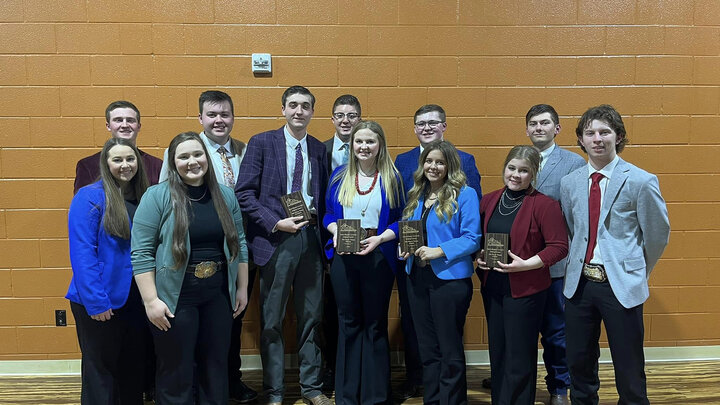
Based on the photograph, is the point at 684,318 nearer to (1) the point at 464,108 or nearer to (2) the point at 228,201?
(1) the point at 464,108

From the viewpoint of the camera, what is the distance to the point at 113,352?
8.04 feet

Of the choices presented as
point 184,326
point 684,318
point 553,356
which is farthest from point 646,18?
point 184,326

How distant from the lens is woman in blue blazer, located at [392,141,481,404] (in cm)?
264

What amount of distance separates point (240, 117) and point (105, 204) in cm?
141

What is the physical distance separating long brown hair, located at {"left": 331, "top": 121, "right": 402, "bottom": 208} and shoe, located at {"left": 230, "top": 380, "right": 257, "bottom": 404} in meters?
1.37

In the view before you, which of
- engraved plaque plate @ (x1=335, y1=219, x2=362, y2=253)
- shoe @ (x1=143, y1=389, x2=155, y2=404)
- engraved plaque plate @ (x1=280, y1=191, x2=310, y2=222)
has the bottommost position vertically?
shoe @ (x1=143, y1=389, x2=155, y2=404)

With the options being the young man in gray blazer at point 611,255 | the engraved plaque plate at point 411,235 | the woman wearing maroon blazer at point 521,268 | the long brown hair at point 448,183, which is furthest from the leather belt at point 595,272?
the engraved plaque plate at point 411,235

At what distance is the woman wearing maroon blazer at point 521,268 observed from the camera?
252 centimetres

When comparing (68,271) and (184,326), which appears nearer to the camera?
(184,326)

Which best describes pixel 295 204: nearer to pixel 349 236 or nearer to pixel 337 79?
pixel 349 236

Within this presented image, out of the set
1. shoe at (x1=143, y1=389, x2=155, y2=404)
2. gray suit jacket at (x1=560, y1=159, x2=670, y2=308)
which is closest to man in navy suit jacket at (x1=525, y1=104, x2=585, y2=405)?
gray suit jacket at (x1=560, y1=159, x2=670, y2=308)

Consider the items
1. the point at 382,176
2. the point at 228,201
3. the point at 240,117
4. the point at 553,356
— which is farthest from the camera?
the point at 240,117

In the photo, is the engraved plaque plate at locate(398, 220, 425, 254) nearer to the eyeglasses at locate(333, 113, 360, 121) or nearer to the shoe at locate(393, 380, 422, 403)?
the eyeglasses at locate(333, 113, 360, 121)

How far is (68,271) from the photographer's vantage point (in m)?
3.65
